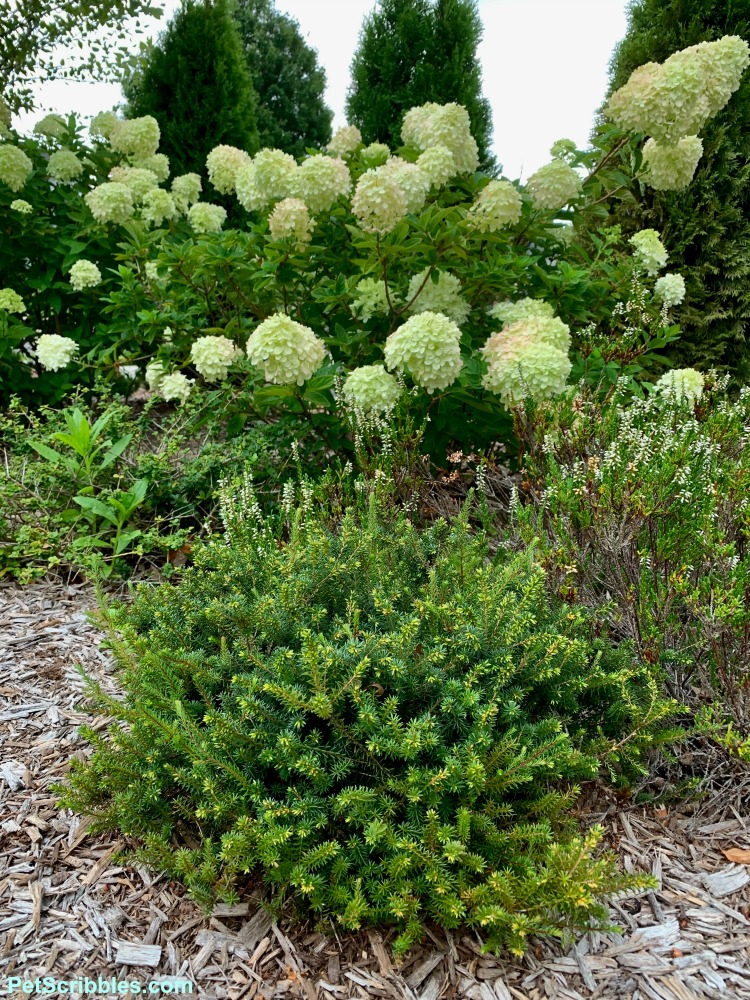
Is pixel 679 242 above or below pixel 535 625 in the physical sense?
above

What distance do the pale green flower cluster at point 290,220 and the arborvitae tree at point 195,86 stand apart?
4.29 m

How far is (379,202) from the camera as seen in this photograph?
9.46 ft

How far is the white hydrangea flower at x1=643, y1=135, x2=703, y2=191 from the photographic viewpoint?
137 inches

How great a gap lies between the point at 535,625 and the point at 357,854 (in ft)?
2.65

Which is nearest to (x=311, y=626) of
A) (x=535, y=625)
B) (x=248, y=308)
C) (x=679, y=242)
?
(x=535, y=625)

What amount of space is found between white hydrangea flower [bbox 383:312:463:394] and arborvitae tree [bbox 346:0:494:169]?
5.87 meters

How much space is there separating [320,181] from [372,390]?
41.6 inches

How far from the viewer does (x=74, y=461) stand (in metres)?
3.31

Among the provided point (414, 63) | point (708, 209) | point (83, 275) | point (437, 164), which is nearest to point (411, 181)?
point (437, 164)

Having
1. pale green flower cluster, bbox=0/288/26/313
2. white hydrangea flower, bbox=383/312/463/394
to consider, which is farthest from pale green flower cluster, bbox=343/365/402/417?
pale green flower cluster, bbox=0/288/26/313

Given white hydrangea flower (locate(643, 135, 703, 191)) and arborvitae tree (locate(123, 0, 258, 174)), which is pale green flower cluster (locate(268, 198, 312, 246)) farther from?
arborvitae tree (locate(123, 0, 258, 174))

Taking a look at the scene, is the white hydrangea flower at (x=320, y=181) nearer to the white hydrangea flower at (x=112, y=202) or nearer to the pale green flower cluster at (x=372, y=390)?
the pale green flower cluster at (x=372, y=390)

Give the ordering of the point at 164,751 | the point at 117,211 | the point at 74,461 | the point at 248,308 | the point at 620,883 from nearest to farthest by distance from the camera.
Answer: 1. the point at 620,883
2. the point at 164,751
3. the point at 74,461
4. the point at 248,308
5. the point at 117,211

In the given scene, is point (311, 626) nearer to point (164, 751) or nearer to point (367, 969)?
point (164, 751)
